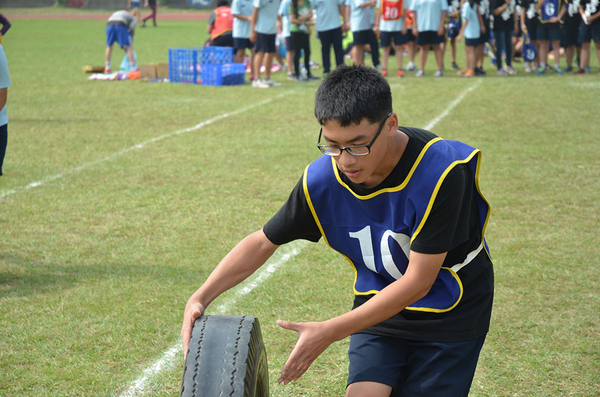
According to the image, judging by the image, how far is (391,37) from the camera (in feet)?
50.9

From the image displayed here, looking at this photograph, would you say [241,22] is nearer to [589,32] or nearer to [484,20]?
[484,20]

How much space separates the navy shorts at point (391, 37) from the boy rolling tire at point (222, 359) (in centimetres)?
1355

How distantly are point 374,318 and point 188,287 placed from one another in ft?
Answer: 8.60

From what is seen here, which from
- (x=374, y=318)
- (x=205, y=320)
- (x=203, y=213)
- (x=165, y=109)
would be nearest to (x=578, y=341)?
(x=374, y=318)

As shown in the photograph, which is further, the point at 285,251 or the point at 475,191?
the point at 285,251

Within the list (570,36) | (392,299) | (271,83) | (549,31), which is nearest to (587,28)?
(570,36)

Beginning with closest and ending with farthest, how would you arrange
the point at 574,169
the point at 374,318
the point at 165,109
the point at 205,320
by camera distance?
the point at 374,318
the point at 205,320
the point at 574,169
the point at 165,109

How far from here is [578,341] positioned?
3.82m

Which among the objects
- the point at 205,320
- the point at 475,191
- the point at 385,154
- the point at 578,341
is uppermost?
the point at 385,154

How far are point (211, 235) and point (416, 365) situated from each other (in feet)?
10.8

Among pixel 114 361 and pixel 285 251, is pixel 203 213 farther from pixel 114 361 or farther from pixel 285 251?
pixel 114 361

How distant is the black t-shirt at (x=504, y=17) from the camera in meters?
15.2

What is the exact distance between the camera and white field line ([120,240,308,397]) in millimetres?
3398

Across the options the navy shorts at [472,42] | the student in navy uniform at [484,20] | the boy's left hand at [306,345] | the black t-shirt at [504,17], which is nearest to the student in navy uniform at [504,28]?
the black t-shirt at [504,17]
